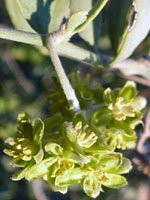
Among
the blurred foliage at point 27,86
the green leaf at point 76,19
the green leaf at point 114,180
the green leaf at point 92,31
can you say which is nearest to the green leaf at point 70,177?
the green leaf at point 114,180

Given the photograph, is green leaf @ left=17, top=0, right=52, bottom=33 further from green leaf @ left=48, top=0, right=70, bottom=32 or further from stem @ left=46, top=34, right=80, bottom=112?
stem @ left=46, top=34, right=80, bottom=112

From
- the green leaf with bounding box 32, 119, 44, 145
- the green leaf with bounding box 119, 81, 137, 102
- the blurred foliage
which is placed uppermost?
the green leaf with bounding box 32, 119, 44, 145

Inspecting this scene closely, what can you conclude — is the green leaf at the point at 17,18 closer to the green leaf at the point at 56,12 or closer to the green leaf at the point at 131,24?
the green leaf at the point at 56,12

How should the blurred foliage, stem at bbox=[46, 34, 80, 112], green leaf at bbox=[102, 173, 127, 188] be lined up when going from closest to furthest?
stem at bbox=[46, 34, 80, 112] < green leaf at bbox=[102, 173, 127, 188] < the blurred foliage

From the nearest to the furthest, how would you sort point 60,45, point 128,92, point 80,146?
point 80,146, point 60,45, point 128,92

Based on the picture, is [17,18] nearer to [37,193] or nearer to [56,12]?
[56,12]

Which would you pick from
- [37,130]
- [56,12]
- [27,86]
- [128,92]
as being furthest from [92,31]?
[27,86]

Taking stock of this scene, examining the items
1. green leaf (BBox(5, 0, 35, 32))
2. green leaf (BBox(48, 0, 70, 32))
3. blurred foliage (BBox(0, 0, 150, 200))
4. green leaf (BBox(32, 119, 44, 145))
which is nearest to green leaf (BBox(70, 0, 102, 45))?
green leaf (BBox(48, 0, 70, 32))
